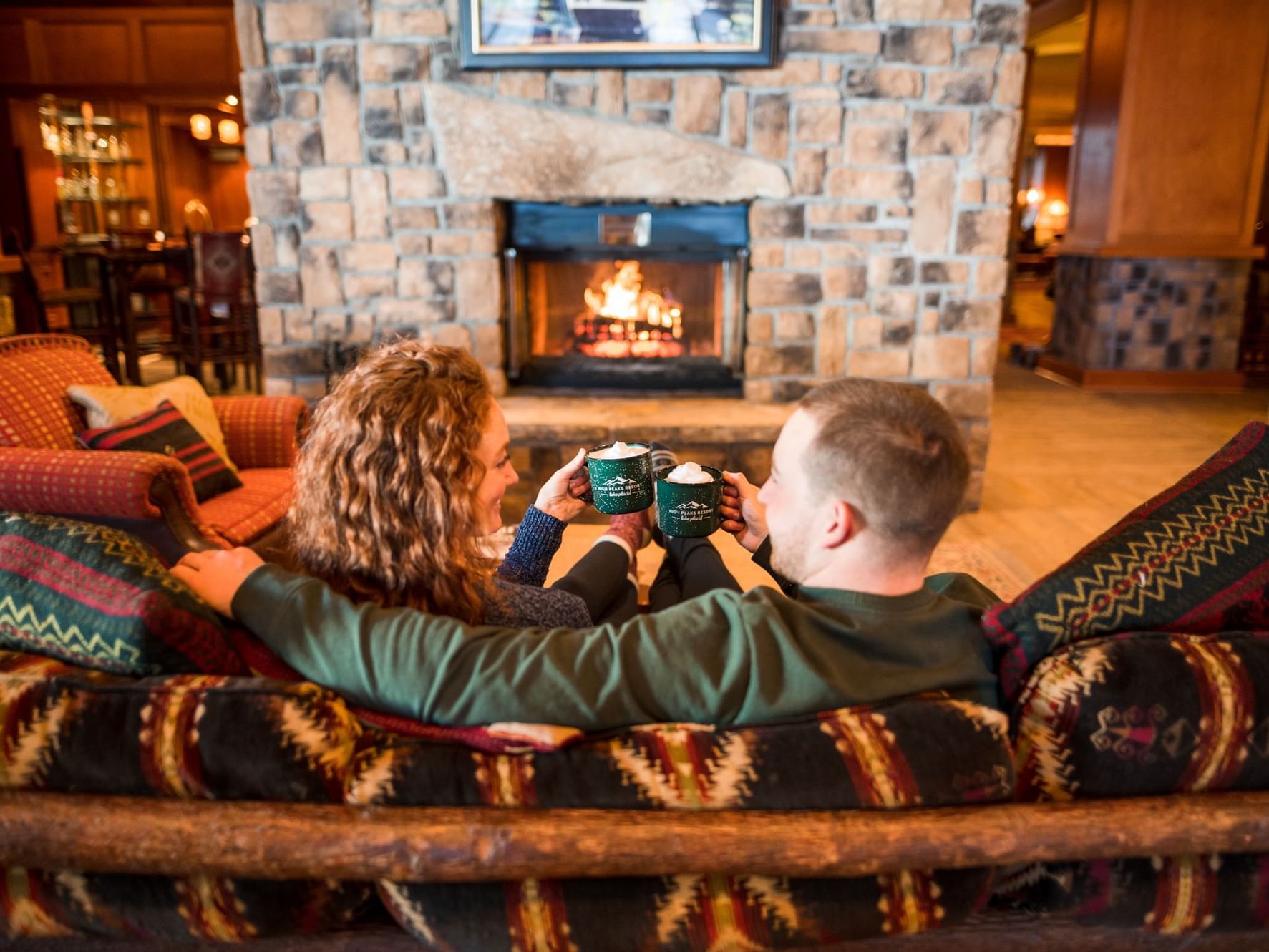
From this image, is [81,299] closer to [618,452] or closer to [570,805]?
[618,452]

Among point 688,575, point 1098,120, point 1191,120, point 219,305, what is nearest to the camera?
point 688,575

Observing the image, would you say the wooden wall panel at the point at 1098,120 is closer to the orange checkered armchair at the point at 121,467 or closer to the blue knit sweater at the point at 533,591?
the orange checkered armchair at the point at 121,467

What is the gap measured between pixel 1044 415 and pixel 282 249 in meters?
4.13

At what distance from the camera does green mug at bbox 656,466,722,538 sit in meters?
1.45

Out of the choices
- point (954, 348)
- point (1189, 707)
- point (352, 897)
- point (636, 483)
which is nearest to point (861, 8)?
point (954, 348)

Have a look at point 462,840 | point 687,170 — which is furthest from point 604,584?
point 687,170

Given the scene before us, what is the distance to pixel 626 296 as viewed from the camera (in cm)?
411

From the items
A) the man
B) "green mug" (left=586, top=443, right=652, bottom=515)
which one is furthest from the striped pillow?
the man

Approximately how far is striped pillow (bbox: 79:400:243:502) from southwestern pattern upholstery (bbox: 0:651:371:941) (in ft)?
5.20

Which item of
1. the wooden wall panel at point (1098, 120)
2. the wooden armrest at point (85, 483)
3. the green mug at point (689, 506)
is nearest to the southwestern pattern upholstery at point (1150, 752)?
the green mug at point (689, 506)

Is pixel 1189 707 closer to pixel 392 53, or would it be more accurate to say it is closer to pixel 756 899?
pixel 756 899

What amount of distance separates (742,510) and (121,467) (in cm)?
133

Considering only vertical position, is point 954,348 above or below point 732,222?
below

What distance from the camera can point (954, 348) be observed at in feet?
12.3
